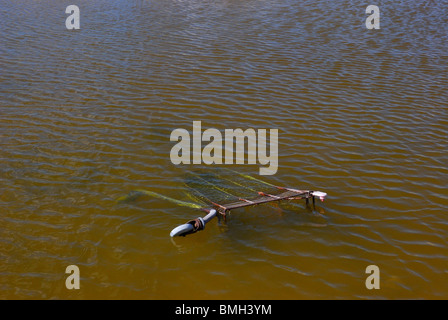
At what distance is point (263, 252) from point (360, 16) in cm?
1560

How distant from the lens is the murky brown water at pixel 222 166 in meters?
6.71

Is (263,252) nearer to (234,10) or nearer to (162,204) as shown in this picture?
(162,204)

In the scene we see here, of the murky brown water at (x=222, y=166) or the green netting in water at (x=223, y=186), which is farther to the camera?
the green netting in water at (x=223, y=186)

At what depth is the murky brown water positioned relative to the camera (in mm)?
6715

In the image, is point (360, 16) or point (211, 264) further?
point (360, 16)

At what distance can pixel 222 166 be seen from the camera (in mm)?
9594

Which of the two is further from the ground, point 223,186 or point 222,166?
point 222,166

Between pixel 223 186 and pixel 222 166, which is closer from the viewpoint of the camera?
pixel 223 186

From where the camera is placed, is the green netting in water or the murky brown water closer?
the murky brown water

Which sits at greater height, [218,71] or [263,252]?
[218,71]

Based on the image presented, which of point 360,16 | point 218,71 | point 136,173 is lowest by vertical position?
point 136,173
